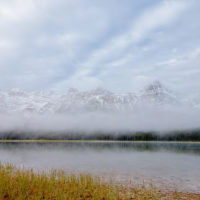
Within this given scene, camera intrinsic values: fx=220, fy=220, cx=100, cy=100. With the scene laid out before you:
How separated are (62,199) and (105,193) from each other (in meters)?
4.40

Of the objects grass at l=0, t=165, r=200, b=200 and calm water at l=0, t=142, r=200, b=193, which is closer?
grass at l=0, t=165, r=200, b=200

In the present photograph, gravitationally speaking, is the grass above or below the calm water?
above

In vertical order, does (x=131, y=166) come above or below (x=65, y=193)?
below

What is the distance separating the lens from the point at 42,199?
58.4ft

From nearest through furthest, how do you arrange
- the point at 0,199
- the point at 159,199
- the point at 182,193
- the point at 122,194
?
the point at 0,199 → the point at 159,199 → the point at 122,194 → the point at 182,193

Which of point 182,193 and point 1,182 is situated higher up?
point 1,182

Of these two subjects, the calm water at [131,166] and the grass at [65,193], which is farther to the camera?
the calm water at [131,166]

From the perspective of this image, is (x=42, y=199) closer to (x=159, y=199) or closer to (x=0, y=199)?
(x=0, y=199)

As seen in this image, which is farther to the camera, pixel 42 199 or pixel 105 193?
pixel 105 193

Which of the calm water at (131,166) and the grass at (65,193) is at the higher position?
the grass at (65,193)

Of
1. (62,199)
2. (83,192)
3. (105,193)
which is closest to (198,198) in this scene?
(105,193)

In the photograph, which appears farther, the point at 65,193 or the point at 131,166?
the point at 131,166

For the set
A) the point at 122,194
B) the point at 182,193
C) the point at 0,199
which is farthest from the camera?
the point at 182,193

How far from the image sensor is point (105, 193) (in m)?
20.2
